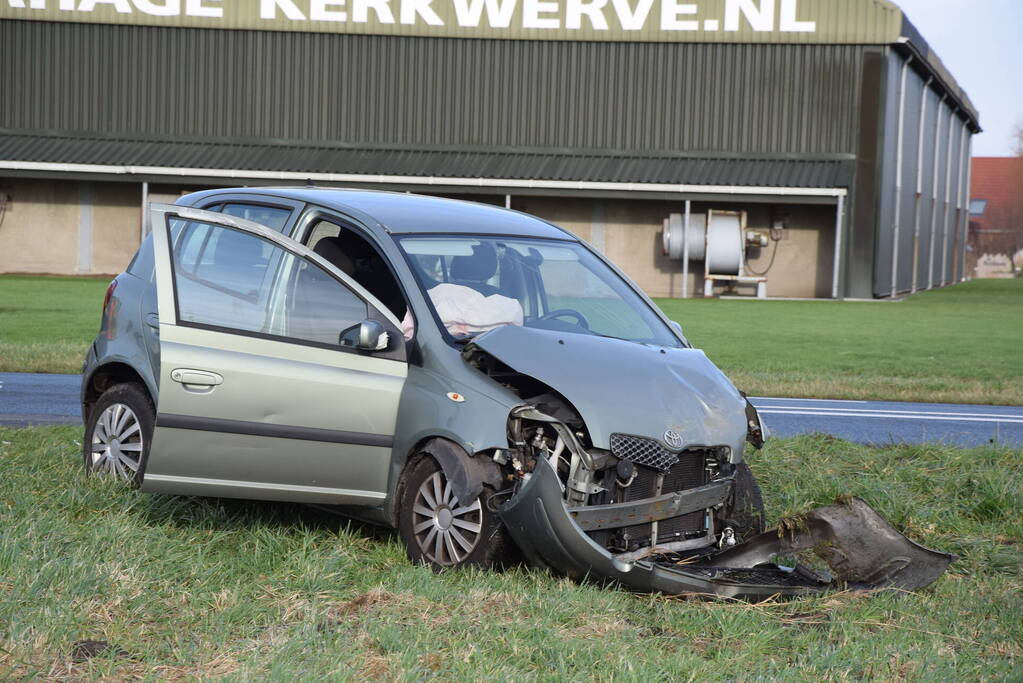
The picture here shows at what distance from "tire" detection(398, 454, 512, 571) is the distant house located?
87830 millimetres

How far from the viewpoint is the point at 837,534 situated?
5.91 meters

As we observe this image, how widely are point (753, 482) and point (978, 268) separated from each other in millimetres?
97444

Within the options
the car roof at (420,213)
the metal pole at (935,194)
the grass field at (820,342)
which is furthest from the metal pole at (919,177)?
the car roof at (420,213)

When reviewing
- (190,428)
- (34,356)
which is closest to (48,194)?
(34,356)

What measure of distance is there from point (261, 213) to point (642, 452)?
2.58 meters

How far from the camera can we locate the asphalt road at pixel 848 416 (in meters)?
10.4

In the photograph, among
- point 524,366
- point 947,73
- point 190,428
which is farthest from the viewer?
point 947,73

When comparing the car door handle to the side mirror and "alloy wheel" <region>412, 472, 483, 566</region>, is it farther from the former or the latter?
"alloy wheel" <region>412, 472, 483, 566</region>

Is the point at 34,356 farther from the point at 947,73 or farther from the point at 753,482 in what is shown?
the point at 947,73

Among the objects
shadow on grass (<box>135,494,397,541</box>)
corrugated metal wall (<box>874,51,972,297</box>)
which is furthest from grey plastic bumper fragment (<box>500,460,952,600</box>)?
corrugated metal wall (<box>874,51,972,297</box>)

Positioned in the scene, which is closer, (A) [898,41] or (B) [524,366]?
(B) [524,366]

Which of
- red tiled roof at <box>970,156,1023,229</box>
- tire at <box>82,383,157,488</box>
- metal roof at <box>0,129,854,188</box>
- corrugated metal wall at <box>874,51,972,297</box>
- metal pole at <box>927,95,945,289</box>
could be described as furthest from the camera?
red tiled roof at <box>970,156,1023,229</box>

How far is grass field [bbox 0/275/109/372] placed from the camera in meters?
14.8

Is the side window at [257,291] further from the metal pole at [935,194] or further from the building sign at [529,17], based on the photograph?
the metal pole at [935,194]
